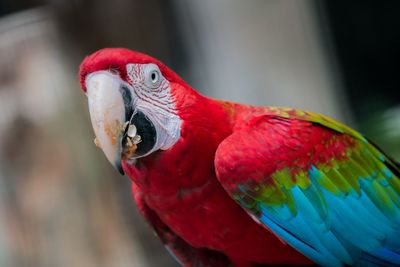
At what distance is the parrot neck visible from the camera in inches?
37.0

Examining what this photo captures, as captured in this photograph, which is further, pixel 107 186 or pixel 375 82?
pixel 375 82

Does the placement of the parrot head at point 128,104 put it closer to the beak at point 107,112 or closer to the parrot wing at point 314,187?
the beak at point 107,112

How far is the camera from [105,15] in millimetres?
1974

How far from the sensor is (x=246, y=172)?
92 cm

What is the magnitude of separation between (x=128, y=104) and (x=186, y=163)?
16 cm

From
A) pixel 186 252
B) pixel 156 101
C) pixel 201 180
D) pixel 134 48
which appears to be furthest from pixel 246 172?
pixel 134 48

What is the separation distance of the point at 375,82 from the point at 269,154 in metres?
1.36

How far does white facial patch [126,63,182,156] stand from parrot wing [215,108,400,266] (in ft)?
0.32

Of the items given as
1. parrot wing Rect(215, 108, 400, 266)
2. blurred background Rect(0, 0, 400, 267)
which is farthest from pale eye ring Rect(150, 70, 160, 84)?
blurred background Rect(0, 0, 400, 267)

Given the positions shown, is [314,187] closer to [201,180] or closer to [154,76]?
[201,180]

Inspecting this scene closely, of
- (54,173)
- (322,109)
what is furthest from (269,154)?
(322,109)

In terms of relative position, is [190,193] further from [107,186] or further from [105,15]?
[105,15]

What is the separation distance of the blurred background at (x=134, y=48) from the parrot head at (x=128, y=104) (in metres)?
0.95

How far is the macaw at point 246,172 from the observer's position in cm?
90
